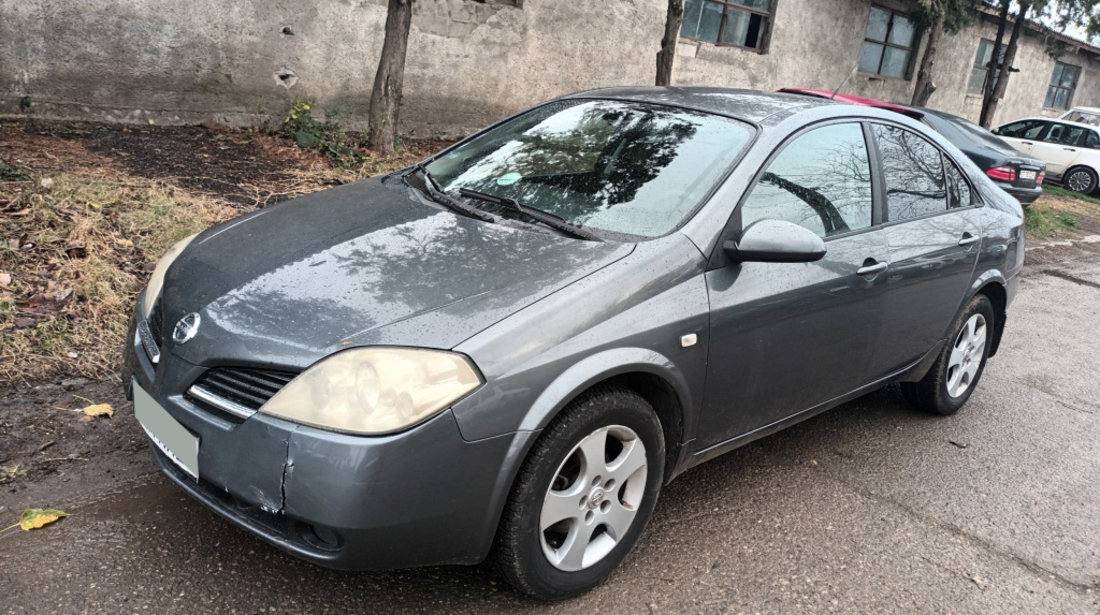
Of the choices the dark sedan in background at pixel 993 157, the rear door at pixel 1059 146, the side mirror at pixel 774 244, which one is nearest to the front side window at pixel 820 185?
the side mirror at pixel 774 244

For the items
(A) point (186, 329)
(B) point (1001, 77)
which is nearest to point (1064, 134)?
(B) point (1001, 77)

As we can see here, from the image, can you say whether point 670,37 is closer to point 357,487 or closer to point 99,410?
point 99,410

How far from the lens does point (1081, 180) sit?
55.0ft

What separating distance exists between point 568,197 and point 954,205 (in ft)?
7.07

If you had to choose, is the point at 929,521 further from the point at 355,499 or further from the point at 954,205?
the point at 355,499

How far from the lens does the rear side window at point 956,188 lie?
13.2 ft

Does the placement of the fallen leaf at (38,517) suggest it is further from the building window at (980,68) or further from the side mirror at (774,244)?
the building window at (980,68)

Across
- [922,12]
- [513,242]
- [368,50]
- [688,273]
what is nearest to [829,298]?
[688,273]

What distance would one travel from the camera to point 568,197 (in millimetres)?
3031

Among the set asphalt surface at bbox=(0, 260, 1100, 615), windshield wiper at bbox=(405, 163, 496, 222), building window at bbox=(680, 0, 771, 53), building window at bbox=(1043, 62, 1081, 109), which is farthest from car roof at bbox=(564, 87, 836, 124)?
building window at bbox=(1043, 62, 1081, 109)

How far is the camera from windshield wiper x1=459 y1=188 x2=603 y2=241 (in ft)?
9.12

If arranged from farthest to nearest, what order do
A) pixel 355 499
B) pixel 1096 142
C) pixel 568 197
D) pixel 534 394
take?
1. pixel 1096 142
2. pixel 568 197
3. pixel 534 394
4. pixel 355 499

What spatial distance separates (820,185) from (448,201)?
149cm

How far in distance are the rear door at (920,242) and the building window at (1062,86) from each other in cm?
2505
